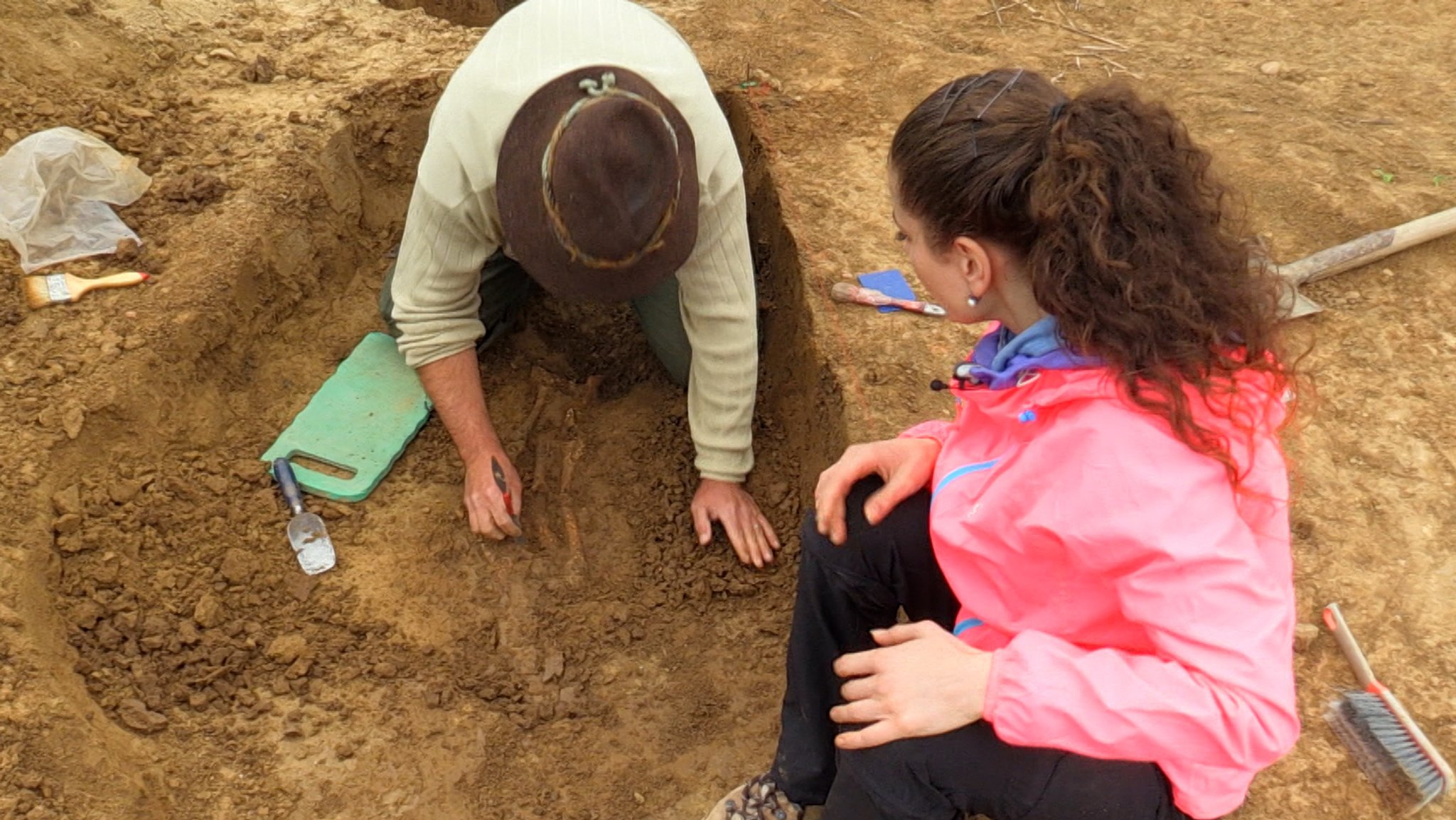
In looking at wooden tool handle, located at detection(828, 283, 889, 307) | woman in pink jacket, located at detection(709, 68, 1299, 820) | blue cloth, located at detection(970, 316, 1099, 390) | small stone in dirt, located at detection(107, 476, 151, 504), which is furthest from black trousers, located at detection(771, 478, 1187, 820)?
small stone in dirt, located at detection(107, 476, 151, 504)

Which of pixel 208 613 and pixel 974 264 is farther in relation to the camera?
pixel 208 613

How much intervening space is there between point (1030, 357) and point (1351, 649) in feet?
4.21

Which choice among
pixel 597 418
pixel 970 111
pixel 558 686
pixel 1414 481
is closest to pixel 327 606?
pixel 558 686

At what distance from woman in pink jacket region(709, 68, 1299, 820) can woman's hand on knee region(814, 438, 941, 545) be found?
163 millimetres

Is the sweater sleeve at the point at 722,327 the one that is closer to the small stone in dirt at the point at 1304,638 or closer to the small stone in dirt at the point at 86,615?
the small stone in dirt at the point at 1304,638

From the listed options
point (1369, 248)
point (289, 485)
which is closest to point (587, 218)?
point (289, 485)

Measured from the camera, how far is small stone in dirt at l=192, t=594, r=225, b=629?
2.51m

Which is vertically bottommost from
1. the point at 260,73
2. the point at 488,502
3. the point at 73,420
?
the point at 488,502

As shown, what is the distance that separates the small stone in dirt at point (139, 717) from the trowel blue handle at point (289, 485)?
0.61 meters

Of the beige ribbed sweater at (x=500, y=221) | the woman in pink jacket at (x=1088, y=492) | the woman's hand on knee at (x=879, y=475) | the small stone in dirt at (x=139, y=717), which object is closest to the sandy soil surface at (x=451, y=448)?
the small stone in dirt at (x=139, y=717)

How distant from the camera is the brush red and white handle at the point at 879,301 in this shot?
3.00 m

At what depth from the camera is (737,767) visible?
2418 millimetres

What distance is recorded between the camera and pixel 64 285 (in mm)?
2896

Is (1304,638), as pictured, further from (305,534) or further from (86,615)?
(86,615)
